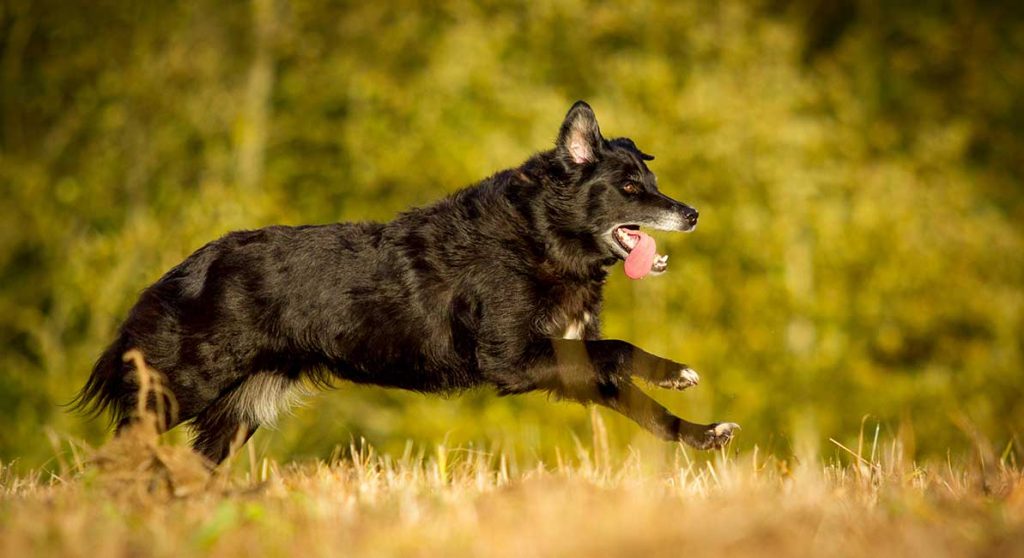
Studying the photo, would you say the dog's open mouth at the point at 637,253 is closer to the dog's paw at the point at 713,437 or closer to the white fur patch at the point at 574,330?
the white fur patch at the point at 574,330

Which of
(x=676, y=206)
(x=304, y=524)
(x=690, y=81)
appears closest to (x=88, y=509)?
(x=304, y=524)

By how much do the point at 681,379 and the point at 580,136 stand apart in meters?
1.37

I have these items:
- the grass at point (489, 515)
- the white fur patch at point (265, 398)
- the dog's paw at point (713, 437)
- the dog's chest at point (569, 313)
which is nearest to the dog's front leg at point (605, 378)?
the dog's paw at point (713, 437)

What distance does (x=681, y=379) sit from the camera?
18.2ft

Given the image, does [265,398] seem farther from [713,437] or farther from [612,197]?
[713,437]

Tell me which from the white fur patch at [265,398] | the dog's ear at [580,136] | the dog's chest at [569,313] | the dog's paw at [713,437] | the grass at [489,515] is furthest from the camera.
A: the white fur patch at [265,398]

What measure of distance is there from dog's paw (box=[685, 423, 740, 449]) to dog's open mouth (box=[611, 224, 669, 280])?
894mm

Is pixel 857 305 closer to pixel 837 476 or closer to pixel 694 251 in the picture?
pixel 694 251

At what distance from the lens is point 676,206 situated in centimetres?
629

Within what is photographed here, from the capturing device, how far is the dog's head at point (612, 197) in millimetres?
6012

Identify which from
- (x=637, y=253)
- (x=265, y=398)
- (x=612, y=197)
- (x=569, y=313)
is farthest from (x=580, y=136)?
(x=265, y=398)

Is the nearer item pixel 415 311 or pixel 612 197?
pixel 415 311

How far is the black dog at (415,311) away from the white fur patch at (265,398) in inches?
1.7

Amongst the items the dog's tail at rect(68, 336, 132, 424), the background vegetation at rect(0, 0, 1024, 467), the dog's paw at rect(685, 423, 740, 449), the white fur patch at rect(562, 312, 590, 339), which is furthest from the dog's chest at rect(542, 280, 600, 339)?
the background vegetation at rect(0, 0, 1024, 467)
